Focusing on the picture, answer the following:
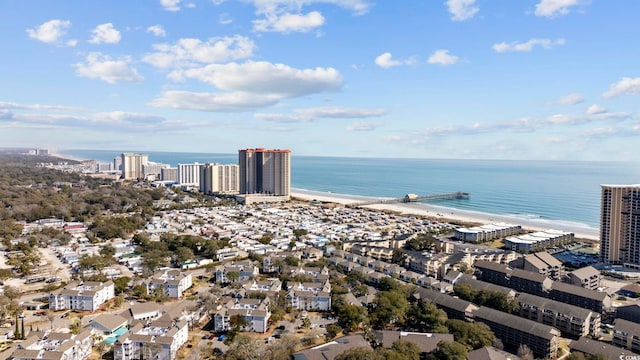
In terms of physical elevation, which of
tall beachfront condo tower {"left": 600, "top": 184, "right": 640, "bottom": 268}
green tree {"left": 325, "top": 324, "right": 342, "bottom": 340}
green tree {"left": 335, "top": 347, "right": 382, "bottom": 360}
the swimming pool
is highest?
tall beachfront condo tower {"left": 600, "top": 184, "right": 640, "bottom": 268}

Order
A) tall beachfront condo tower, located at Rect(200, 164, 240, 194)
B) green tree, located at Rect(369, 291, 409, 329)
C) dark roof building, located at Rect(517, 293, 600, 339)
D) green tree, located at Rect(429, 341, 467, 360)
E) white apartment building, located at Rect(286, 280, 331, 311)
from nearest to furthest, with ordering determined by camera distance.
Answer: green tree, located at Rect(429, 341, 467, 360) < dark roof building, located at Rect(517, 293, 600, 339) < green tree, located at Rect(369, 291, 409, 329) < white apartment building, located at Rect(286, 280, 331, 311) < tall beachfront condo tower, located at Rect(200, 164, 240, 194)

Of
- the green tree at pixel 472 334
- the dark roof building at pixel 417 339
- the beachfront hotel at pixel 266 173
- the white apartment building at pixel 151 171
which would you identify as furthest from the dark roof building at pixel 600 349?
the white apartment building at pixel 151 171

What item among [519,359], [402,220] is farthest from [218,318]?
[402,220]

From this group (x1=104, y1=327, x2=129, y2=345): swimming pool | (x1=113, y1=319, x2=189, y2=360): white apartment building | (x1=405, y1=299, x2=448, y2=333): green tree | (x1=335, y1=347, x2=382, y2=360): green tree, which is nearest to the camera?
(x1=335, y1=347, x2=382, y2=360): green tree

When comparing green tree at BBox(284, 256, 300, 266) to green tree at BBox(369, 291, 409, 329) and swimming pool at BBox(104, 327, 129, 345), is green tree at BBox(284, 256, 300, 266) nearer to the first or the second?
green tree at BBox(369, 291, 409, 329)

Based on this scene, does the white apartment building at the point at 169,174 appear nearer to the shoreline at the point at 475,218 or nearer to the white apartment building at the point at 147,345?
the shoreline at the point at 475,218

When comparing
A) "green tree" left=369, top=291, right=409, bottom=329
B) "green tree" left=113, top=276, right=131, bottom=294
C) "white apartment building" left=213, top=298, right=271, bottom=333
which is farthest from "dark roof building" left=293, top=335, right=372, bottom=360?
"green tree" left=113, top=276, right=131, bottom=294

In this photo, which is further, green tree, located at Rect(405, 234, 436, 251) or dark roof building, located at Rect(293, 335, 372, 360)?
green tree, located at Rect(405, 234, 436, 251)
